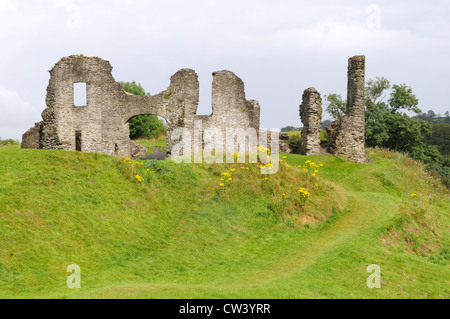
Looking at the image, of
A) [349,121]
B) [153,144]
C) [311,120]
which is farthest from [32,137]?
[349,121]

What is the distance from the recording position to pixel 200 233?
54.1ft

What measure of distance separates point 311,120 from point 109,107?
545 inches

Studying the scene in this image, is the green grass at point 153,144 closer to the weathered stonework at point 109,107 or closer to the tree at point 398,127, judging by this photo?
the weathered stonework at point 109,107

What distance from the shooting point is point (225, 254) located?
15266mm

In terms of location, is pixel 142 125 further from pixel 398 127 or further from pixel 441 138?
pixel 441 138

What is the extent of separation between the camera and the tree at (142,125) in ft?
167

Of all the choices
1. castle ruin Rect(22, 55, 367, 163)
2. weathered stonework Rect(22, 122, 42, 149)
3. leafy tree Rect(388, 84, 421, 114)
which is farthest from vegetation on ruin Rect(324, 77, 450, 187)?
weathered stonework Rect(22, 122, 42, 149)

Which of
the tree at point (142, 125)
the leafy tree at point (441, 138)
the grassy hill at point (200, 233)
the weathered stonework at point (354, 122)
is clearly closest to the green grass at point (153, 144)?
the tree at point (142, 125)

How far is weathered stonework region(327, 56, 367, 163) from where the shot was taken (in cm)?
3300

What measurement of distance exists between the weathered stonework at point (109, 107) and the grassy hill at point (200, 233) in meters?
8.63

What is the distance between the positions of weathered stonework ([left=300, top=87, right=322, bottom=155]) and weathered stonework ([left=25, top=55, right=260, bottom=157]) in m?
5.28

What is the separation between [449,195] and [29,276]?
86.2 feet
